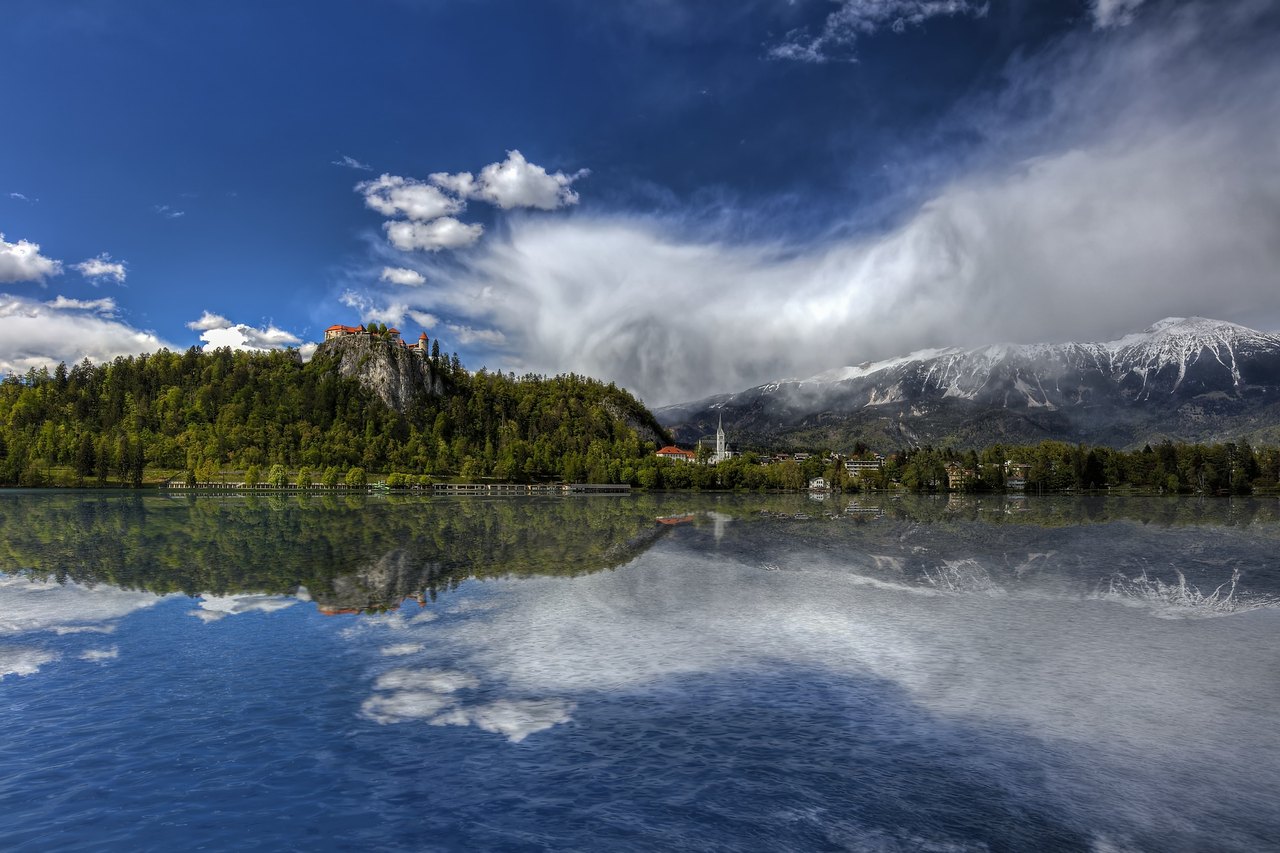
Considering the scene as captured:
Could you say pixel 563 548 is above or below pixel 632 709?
above

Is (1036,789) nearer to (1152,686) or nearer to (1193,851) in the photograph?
(1193,851)

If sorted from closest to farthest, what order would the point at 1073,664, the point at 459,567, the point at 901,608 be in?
the point at 1073,664, the point at 901,608, the point at 459,567

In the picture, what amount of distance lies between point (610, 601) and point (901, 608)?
17.3 metres

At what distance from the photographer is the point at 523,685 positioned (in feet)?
88.8

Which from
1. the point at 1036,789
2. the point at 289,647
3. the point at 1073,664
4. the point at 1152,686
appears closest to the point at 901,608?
the point at 1073,664

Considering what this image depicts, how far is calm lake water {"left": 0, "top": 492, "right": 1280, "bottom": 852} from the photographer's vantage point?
1731 cm

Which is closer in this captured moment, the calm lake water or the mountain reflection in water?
A: the calm lake water

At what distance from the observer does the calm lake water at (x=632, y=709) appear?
17.3 m

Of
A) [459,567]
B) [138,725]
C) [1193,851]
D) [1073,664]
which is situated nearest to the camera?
[1193,851]

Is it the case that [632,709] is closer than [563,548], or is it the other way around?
[632,709]

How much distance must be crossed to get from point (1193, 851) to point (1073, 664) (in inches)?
621

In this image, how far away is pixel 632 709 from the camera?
24703 millimetres

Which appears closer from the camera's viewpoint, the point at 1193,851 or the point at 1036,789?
the point at 1193,851

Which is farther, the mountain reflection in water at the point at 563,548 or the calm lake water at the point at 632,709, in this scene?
the mountain reflection in water at the point at 563,548
